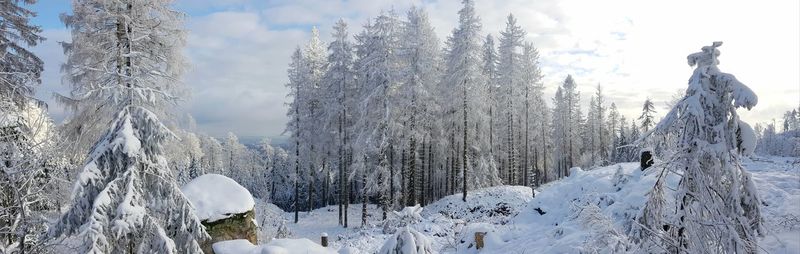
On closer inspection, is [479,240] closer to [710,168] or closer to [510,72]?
[710,168]

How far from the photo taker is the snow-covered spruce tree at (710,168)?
6.32 m

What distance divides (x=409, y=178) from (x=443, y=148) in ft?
20.2

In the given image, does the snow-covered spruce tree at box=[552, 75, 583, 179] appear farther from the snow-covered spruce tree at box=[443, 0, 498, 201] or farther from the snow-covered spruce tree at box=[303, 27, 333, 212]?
the snow-covered spruce tree at box=[303, 27, 333, 212]

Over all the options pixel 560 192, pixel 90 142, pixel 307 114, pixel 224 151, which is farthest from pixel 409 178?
pixel 224 151

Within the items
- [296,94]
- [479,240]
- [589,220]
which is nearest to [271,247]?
[589,220]

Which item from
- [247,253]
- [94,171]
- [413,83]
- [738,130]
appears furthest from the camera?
[413,83]

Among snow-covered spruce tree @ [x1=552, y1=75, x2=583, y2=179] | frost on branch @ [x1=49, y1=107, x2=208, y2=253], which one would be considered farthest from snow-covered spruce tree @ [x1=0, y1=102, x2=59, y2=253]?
snow-covered spruce tree @ [x1=552, y1=75, x2=583, y2=179]

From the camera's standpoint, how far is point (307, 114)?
1406 inches

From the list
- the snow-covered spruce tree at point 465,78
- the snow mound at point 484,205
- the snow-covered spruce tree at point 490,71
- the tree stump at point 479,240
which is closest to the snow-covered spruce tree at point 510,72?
the snow-covered spruce tree at point 490,71

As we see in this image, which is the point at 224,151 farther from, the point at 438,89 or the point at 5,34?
the point at 5,34

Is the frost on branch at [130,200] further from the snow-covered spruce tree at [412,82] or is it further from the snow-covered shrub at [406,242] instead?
the snow-covered spruce tree at [412,82]

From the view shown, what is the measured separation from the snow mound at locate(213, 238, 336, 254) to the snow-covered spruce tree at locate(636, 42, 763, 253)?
22.1 ft

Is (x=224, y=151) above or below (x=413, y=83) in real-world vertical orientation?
below

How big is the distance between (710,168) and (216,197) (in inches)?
415
